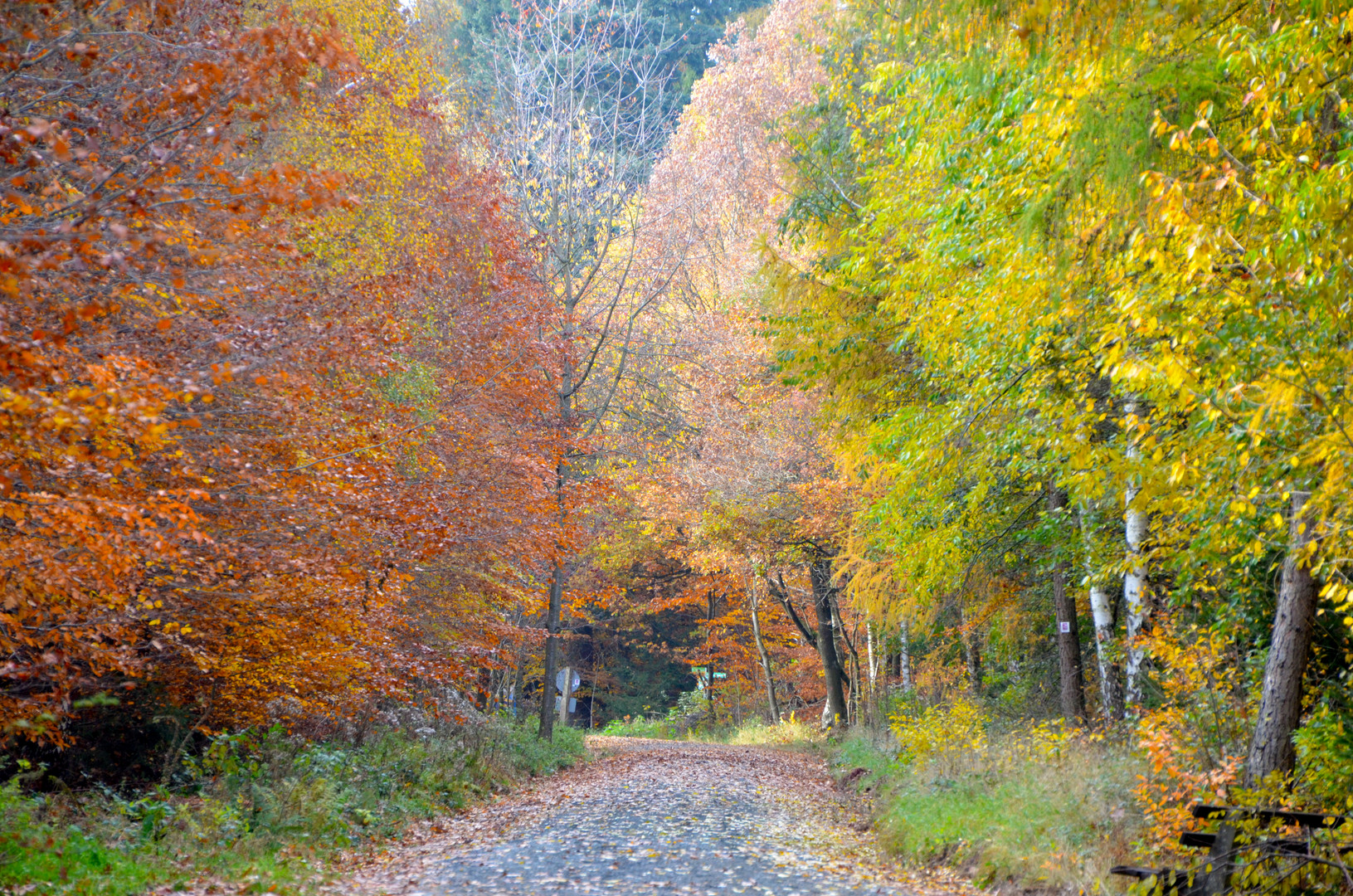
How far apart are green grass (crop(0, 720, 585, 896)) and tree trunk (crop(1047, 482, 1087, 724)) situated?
778 cm

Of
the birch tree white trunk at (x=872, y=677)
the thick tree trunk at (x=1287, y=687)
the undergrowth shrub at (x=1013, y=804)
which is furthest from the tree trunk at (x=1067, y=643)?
the birch tree white trunk at (x=872, y=677)

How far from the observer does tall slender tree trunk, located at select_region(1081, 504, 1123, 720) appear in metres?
10.1

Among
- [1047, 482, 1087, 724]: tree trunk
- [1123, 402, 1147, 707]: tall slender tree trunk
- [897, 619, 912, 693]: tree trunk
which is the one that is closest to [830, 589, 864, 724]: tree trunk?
[897, 619, 912, 693]: tree trunk

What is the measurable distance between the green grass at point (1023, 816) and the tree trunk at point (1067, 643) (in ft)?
3.93

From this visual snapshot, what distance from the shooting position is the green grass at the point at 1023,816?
6.74 metres

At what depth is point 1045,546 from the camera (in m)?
13.1

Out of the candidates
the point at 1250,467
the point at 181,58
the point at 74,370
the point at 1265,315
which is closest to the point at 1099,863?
the point at 1250,467

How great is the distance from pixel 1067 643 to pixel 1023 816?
15.2 ft

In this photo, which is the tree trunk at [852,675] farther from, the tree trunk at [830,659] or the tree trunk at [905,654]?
the tree trunk at [905,654]

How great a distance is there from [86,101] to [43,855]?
19.6 feet

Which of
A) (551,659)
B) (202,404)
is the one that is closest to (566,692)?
(551,659)

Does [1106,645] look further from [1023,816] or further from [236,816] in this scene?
[236,816]

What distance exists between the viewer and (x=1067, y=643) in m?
11.9

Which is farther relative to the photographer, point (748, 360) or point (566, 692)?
point (566, 692)
